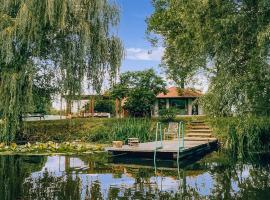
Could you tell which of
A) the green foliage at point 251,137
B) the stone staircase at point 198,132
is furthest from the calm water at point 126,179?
the stone staircase at point 198,132

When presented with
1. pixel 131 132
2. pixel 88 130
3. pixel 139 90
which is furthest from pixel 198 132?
pixel 139 90

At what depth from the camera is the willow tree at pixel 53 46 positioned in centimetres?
1786

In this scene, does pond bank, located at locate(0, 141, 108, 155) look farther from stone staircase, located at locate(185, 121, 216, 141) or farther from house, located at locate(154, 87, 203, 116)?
house, located at locate(154, 87, 203, 116)

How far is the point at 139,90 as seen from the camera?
30.1 metres

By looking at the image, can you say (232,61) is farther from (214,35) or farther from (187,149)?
(187,149)

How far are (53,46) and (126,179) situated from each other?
10376mm

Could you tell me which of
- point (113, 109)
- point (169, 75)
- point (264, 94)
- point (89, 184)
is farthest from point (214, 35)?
point (113, 109)

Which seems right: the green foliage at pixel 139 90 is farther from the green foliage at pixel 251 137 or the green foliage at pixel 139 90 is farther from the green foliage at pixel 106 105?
the green foliage at pixel 251 137

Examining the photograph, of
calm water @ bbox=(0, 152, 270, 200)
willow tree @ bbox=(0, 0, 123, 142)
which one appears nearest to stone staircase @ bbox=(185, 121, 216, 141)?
willow tree @ bbox=(0, 0, 123, 142)

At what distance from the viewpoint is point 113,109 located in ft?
115

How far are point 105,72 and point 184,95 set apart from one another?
18328 mm

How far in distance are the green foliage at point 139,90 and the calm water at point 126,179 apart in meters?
15.0

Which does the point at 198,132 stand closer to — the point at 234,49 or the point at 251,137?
the point at 251,137

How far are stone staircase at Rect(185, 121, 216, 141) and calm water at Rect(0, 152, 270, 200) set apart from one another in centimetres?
554
